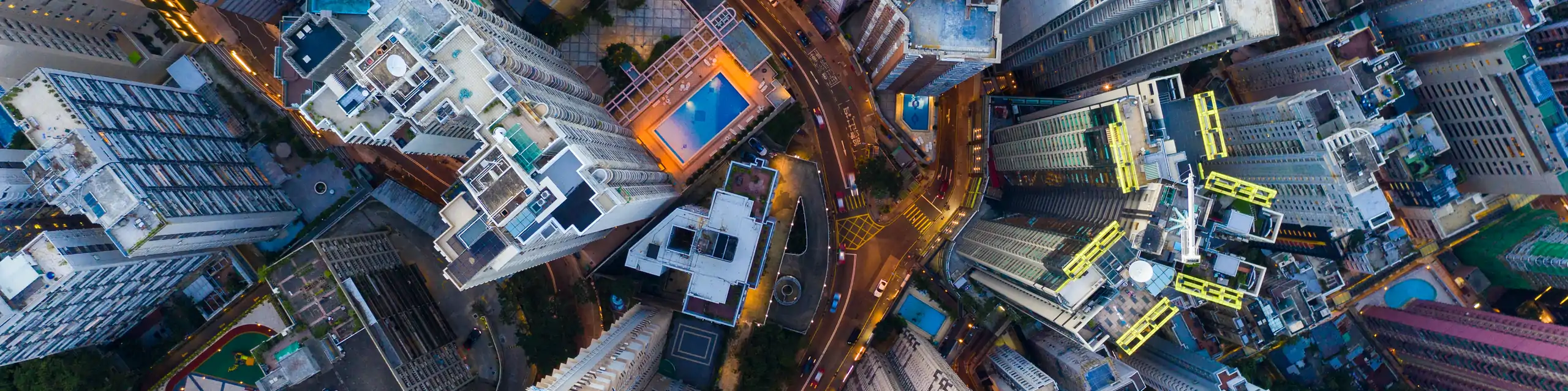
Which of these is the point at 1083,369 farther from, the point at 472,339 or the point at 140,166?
the point at 140,166

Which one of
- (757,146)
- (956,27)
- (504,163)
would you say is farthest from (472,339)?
(956,27)

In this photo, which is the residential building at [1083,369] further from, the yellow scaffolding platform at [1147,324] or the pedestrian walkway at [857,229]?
the pedestrian walkway at [857,229]

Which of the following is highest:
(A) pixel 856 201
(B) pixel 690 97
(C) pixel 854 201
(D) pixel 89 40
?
(D) pixel 89 40

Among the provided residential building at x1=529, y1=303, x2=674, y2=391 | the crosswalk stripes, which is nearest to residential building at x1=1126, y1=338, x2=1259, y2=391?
the crosswalk stripes

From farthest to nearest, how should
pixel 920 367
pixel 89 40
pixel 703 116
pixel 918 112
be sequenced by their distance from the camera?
pixel 918 112 < pixel 703 116 < pixel 89 40 < pixel 920 367

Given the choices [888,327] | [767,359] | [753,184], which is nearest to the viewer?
[753,184]

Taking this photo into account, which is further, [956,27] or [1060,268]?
[956,27]

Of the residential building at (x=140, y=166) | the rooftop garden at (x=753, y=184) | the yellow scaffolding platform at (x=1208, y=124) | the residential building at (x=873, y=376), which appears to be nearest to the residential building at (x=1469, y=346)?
the yellow scaffolding platform at (x=1208, y=124)
